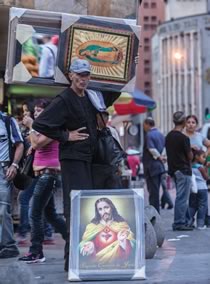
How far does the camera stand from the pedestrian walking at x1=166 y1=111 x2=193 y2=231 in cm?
1077

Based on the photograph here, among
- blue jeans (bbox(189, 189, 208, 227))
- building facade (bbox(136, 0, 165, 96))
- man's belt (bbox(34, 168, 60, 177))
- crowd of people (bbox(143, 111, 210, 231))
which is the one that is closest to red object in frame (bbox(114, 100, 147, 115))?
crowd of people (bbox(143, 111, 210, 231))

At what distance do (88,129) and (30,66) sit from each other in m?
1.09

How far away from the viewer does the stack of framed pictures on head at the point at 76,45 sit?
281 inches

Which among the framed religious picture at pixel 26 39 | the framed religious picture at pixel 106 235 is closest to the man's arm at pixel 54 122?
the framed religious picture at pixel 106 235

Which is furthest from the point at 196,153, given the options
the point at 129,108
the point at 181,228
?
the point at 129,108

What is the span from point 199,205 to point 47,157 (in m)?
4.14

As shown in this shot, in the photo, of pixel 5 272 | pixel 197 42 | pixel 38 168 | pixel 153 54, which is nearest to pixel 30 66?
pixel 38 168

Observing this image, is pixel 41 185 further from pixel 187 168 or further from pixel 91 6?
pixel 187 168

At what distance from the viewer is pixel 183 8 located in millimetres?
90188

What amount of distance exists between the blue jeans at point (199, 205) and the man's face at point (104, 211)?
4.91m

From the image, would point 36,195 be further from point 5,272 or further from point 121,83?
point 121,83

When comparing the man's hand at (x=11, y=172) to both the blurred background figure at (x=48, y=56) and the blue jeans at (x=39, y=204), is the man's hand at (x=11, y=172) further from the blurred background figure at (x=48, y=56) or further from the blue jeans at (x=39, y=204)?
the blurred background figure at (x=48, y=56)

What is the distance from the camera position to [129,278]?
20.7 ft

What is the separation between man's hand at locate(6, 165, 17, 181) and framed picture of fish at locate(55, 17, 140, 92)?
126 cm
